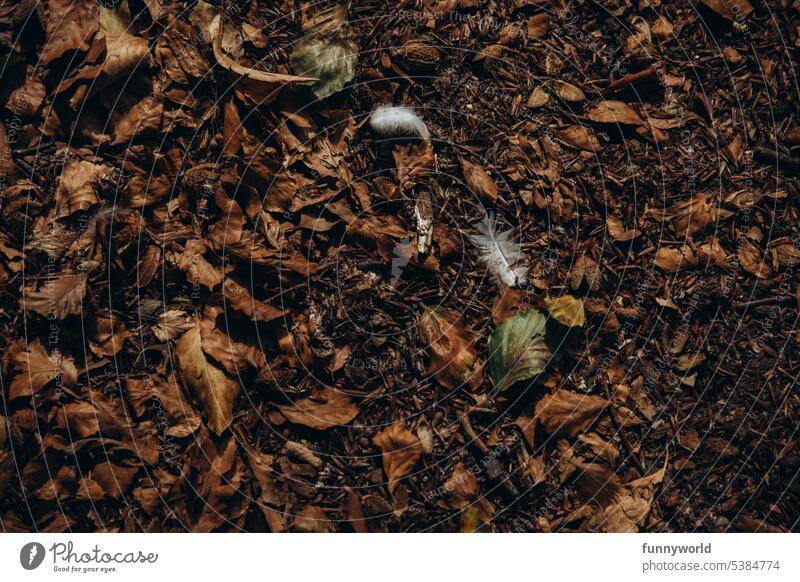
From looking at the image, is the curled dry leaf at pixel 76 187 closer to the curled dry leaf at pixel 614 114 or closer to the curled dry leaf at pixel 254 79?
the curled dry leaf at pixel 254 79

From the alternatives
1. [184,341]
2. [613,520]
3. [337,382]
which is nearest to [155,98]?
[184,341]

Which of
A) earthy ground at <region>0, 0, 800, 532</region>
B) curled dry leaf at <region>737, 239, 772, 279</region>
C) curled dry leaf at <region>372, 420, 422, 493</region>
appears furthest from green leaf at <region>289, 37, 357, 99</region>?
curled dry leaf at <region>737, 239, 772, 279</region>

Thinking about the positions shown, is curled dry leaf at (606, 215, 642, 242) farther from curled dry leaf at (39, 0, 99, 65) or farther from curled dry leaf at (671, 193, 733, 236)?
curled dry leaf at (39, 0, 99, 65)

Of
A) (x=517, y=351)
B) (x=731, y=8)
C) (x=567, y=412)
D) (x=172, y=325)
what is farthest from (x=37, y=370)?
(x=731, y=8)

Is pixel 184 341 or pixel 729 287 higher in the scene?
pixel 184 341

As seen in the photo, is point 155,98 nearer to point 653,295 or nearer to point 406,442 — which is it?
point 406,442
